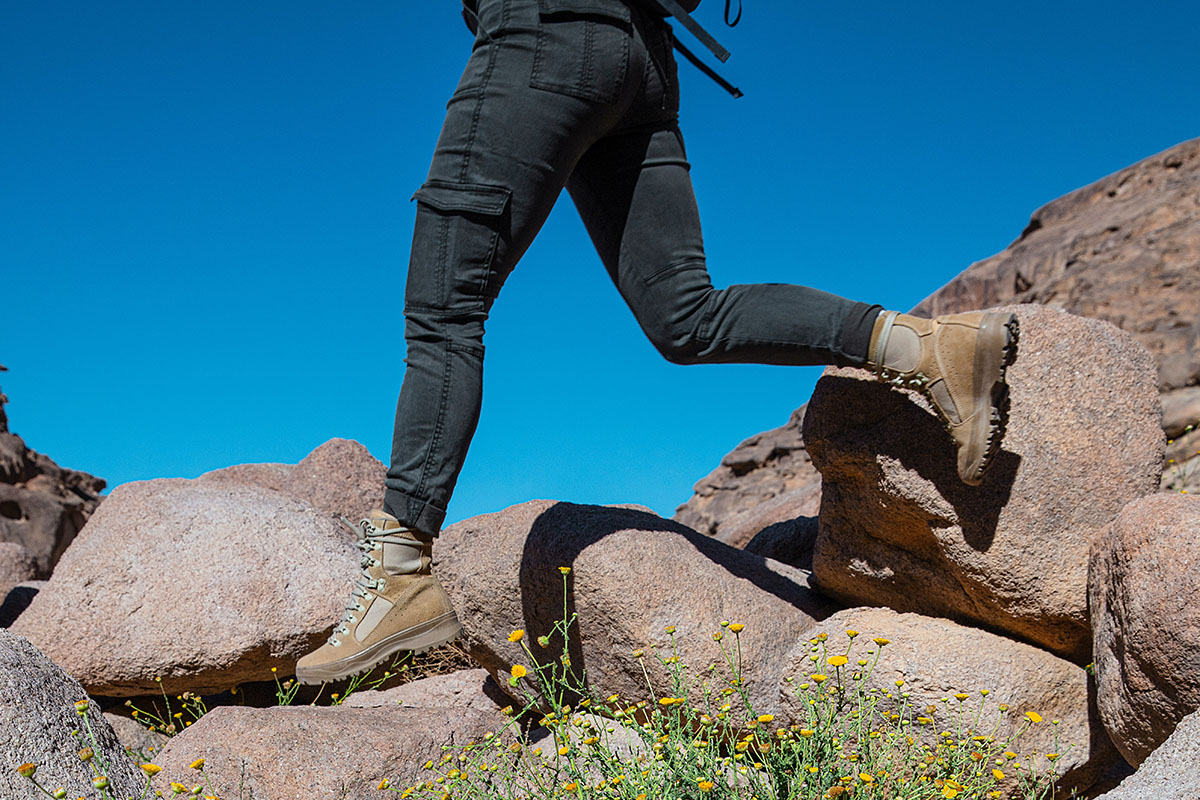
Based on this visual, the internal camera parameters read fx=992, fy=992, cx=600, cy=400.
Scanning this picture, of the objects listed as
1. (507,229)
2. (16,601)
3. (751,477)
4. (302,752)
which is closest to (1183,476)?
(507,229)

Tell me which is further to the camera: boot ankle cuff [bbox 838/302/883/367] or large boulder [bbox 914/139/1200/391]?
large boulder [bbox 914/139/1200/391]

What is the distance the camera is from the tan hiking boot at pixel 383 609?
2.63 m

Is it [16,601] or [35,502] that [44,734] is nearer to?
[16,601]

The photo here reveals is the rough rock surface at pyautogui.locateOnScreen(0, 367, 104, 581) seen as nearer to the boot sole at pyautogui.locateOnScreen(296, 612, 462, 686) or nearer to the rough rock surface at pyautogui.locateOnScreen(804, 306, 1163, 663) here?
the boot sole at pyautogui.locateOnScreen(296, 612, 462, 686)

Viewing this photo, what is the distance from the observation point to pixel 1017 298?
1628cm

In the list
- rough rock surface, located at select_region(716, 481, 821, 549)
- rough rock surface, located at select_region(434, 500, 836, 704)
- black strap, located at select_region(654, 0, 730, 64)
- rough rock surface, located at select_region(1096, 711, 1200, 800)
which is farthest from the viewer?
rough rock surface, located at select_region(716, 481, 821, 549)

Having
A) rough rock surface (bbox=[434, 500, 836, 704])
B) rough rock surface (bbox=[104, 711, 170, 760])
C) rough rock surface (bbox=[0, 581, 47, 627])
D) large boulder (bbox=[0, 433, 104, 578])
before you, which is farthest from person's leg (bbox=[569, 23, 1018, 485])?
large boulder (bbox=[0, 433, 104, 578])

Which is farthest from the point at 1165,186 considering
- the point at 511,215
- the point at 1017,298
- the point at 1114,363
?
the point at 511,215

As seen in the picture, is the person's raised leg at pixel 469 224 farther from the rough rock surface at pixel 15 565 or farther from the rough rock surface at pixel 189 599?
the rough rock surface at pixel 15 565

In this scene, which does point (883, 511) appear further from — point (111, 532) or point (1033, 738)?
point (111, 532)

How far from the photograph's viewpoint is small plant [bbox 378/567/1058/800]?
210 cm

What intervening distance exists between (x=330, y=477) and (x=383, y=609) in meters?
2.72

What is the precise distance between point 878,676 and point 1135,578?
70 cm

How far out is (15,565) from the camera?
5.55 m
